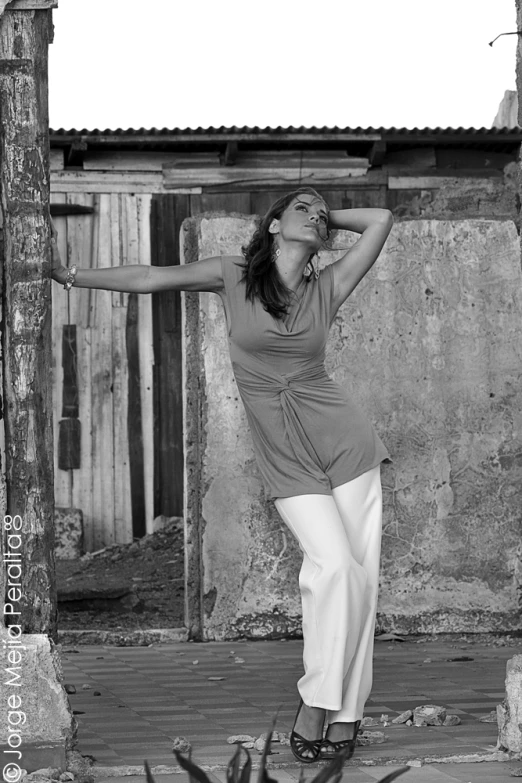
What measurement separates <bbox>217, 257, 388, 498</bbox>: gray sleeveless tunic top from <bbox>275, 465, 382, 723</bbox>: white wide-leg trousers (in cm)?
9

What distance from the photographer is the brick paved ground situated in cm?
411

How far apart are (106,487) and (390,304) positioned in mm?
3820

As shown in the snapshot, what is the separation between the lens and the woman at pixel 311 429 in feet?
13.6

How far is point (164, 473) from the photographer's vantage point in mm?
9875

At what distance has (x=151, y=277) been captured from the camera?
14.5 feet

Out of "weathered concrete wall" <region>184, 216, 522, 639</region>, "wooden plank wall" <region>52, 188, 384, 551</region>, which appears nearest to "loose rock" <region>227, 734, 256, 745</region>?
"weathered concrete wall" <region>184, 216, 522, 639</region>

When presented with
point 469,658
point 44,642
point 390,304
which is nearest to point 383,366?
point 390,304

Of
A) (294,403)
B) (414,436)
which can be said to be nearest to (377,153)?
(414,436)

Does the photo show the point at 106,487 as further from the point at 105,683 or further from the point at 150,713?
the point at 150,713

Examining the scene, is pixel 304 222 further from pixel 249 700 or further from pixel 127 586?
pixel 127 586

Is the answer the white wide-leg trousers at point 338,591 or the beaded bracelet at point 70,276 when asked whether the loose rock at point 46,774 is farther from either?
the beaded bracelet at point 70,276

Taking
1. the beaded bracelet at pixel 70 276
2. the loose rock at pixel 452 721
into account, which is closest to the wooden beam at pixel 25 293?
the beaded bracelet at pixel 70 276
